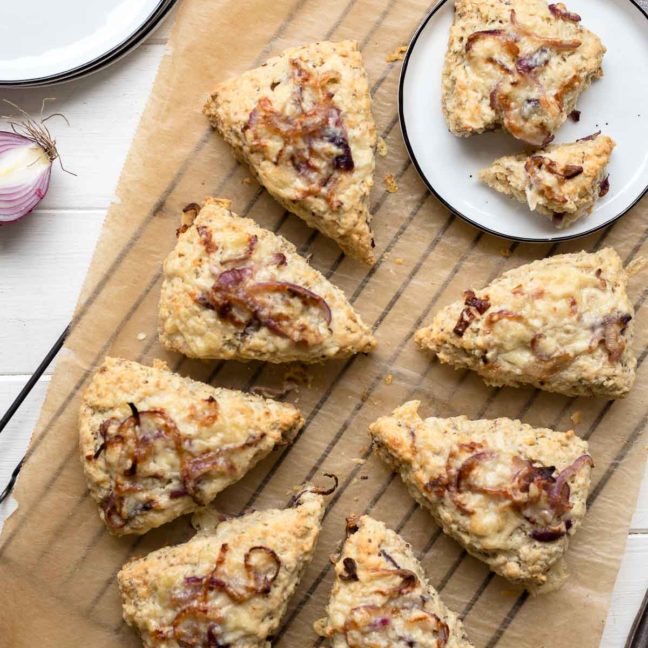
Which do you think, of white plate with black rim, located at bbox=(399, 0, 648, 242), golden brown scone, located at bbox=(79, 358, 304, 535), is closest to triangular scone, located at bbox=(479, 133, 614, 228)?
white plate with black rim, located at bbox=(399, 0, 648, 242)

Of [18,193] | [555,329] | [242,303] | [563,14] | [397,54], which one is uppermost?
[563,14]

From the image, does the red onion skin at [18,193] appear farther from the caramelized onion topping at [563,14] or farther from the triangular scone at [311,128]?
the caramelized onion topping at [563,14]

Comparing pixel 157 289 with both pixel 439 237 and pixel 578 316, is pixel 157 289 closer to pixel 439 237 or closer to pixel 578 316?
pixel 439 237

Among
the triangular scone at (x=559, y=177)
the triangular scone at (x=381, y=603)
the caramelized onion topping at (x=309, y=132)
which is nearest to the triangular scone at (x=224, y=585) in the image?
the triangular scone at (x=381, y=603)

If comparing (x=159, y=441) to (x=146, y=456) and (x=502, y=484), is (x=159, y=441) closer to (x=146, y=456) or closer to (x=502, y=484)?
(x=146, y=456)

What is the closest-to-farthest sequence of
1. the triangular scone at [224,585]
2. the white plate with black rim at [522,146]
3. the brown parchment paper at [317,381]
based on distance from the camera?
the triangular scone at [224,585] → the white plate with black rim at [522,146] → the brown parchment paper at [317,381]

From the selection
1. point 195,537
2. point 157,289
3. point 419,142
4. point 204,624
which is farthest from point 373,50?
point 204,624

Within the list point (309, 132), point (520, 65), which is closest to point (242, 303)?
point (309, 132)
